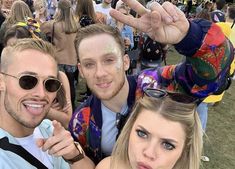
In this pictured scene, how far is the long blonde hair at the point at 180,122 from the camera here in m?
1.80

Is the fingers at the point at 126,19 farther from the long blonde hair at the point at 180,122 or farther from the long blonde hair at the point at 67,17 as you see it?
the long blonde hair at the point at 67,17

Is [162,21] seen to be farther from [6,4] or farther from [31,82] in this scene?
[6,4]

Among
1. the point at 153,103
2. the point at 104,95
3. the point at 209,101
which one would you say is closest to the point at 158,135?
the point at 153,103

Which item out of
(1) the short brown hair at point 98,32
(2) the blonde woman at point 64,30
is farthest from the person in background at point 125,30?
(1) the short brown hair at point 98,32

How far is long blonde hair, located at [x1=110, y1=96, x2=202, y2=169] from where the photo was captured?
180cm

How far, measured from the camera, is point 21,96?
74.5 inches

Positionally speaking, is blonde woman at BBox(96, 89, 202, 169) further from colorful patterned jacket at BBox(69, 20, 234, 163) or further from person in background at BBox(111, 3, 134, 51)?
person in background at BBox(111, 3, 134, 51)

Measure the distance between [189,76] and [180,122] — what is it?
33cm

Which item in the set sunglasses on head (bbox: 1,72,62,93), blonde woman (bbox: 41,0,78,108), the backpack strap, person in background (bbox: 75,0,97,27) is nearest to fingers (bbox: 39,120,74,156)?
the backpack strap

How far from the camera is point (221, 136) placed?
5152mm

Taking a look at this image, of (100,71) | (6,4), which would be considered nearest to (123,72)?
(100,71)

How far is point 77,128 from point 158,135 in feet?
2.49

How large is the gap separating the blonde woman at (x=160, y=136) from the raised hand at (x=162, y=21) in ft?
1.16

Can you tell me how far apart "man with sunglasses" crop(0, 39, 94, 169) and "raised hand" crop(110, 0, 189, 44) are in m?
0.59
